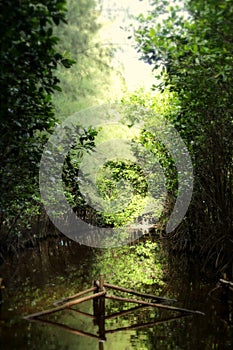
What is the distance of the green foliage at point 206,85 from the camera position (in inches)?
221

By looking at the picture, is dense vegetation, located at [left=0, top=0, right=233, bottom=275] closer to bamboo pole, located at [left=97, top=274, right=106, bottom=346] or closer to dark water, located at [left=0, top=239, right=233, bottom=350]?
dark water, located at [left=0, top=239, right=233, bottom=350]

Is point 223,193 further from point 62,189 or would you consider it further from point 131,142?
point 131,142

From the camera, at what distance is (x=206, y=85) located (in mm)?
6582

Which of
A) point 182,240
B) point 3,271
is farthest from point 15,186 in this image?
point 182,240

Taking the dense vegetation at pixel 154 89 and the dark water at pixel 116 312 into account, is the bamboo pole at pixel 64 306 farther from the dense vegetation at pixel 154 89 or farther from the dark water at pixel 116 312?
the dense vegetation at pixel 154 89

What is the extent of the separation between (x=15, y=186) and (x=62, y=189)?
632cm

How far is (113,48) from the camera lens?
41.6ft

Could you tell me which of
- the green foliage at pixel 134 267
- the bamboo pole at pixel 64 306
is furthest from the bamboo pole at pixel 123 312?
the green foliage at pixel 134 267

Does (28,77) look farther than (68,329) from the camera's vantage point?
No

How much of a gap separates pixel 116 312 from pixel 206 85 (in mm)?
3380

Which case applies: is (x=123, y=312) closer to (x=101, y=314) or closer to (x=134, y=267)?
(x=101, y=314)

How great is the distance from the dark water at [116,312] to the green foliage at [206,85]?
1.39 metres

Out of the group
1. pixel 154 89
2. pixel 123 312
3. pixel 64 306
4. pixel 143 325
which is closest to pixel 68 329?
pixel 64 306

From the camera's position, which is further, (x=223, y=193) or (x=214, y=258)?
(x=214, y=258)
